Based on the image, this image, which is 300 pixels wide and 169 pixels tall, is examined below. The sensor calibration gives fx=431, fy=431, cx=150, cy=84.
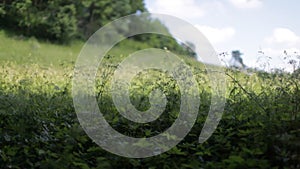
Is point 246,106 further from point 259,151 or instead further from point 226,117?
point 259,151

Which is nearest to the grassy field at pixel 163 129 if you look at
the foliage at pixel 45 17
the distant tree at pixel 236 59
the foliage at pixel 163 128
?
the foliage at pixel 163 128

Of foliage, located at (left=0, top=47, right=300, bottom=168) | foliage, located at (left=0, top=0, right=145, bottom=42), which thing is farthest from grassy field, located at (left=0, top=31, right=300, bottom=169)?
foliage, located at (left=0, top=0, right=145, bottom=42)

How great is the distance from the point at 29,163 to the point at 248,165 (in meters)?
1.89

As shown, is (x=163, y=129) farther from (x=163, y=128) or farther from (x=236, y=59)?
(x=236, y=59)

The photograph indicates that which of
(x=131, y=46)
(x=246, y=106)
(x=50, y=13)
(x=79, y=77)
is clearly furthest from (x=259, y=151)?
(x=131, y=46)

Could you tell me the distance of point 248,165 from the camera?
3.28 meters

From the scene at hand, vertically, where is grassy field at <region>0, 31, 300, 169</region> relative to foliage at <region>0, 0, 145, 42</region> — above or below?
below

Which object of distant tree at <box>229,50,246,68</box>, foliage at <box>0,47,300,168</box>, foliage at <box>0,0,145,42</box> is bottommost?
foliage at <box>0,47,300,168</box>

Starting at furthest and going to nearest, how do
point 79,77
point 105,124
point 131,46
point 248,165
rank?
point 131,46
point 79,77
point 105,124
point 248,165

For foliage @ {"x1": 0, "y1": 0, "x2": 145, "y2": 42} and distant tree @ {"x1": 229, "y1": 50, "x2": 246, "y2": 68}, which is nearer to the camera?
distant tree @ {"x1": 229, "y1": 50, "x2": 246, "y2": 68}

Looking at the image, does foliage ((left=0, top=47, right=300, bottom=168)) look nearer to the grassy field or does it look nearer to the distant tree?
the grassy field

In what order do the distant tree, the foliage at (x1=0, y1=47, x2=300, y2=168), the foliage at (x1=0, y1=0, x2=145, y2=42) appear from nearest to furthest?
the foliage at (x1=0, y1=47, x2=300, y2=168), the distant tree, the foliage at (x1=0, y1=0, x2=145, y2=42)

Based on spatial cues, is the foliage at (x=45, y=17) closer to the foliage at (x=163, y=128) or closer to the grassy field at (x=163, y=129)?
the grassy field at (x=163, y=129)

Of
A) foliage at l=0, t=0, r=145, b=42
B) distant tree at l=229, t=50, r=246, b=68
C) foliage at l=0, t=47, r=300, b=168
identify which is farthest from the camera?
foliage at l=0, t=0, r=145, b=42
